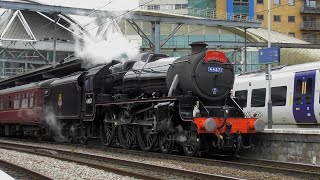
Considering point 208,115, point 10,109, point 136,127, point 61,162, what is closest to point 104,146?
point 136,127

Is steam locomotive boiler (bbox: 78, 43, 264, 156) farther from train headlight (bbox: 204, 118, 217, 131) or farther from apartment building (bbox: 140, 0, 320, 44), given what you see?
apartment building (bbox: 140, 0, 320, 44)

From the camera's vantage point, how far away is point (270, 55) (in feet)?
56.4

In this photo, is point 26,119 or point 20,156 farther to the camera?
point 26,119

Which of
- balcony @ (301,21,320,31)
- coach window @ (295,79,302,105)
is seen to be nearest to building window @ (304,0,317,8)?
balcony @ (301,21,320,31)

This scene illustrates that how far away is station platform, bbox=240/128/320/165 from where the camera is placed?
12109 mm

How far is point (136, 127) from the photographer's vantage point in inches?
609

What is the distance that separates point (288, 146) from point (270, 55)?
5.21 meters

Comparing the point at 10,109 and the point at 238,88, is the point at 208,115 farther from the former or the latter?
the point at 10,109

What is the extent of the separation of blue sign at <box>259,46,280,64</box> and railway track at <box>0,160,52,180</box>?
1013 cm

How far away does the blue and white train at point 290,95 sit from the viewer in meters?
16.2

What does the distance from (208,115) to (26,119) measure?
14.1 m

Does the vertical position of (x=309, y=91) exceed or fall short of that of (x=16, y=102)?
it exceeds it

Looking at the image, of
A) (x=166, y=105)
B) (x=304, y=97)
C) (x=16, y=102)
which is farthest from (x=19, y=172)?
(x=16, y=102)

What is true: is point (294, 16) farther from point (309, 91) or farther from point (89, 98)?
point (89, 98)
